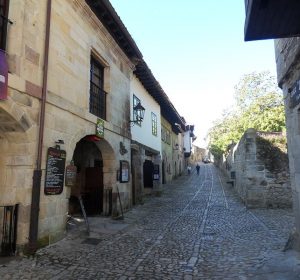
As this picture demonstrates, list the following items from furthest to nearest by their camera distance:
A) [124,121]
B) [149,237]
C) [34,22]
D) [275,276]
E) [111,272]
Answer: [124,121]
[149,237]
[34,22]
[111,272]
[275,276]

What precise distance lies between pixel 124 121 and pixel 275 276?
8.05 metres

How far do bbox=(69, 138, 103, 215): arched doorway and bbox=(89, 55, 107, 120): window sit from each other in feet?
5.05

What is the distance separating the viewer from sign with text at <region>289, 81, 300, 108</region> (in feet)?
17.8

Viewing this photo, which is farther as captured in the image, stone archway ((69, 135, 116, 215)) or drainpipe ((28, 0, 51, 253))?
stone archway ((69, 135, 116, 215))

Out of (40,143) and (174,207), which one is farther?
(174,207)

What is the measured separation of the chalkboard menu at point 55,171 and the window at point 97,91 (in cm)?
274

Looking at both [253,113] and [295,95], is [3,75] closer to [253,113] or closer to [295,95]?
[295,95]

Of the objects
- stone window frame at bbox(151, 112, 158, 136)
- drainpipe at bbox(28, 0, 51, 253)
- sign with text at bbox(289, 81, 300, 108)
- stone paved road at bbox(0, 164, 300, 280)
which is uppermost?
stone window frame at bbox(151, 112, 158, 136)

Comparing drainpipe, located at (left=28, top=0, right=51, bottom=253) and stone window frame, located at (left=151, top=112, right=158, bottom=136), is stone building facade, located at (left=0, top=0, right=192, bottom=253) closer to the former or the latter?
drainpipe, located at (left=28, top=0, right=51, bottom=253)

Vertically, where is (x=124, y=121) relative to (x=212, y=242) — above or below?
above

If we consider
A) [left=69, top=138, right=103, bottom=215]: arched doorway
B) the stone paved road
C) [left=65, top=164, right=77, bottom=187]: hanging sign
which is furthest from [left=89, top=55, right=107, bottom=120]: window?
the stone paved road

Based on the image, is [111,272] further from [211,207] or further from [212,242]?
[211,207]

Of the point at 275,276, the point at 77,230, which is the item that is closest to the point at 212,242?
the point at 275,276

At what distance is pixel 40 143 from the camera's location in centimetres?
641
